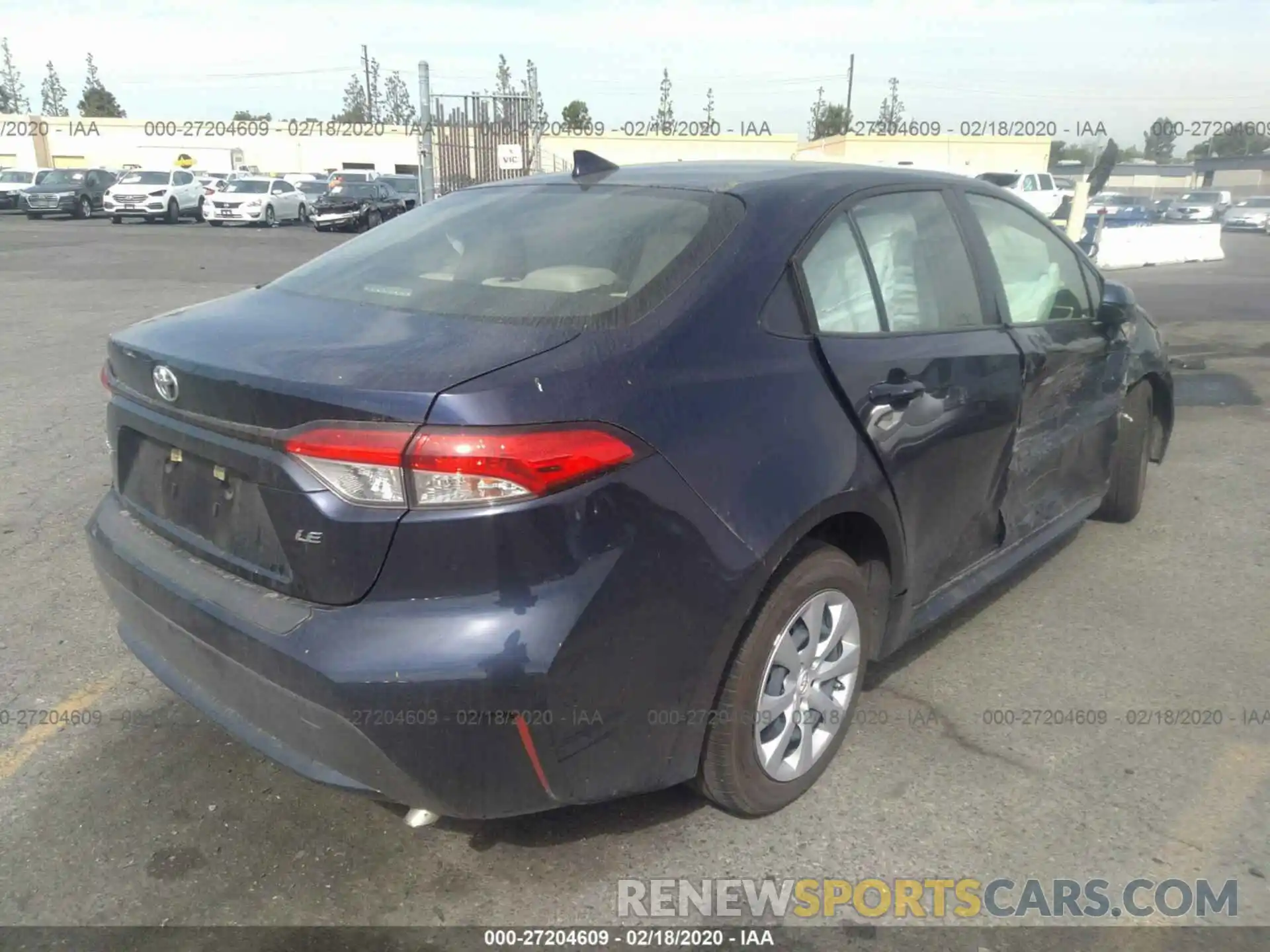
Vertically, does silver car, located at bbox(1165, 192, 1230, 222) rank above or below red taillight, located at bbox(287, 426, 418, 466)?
below

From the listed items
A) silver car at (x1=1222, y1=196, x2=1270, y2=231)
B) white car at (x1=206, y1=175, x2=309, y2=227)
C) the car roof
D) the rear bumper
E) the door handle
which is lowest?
silver car at (x1=1222, y1=196, x2=1270, y2=231)

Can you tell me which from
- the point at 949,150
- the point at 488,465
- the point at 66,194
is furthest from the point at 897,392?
the point at 949,150

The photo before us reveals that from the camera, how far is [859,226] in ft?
10.1

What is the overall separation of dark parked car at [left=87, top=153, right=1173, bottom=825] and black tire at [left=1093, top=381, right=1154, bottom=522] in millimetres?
1701

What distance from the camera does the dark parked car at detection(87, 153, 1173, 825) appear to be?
207 cm

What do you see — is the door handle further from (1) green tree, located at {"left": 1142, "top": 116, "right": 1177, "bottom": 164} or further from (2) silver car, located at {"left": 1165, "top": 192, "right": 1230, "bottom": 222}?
(1) green tree, located at {"left": 1142, "top": 116, "right": 1177, "bottom": 164}

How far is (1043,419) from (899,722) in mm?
1283

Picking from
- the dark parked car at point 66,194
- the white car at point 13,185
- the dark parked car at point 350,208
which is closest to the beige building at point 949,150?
the dark parked car at point 350,208

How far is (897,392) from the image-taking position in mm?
2891

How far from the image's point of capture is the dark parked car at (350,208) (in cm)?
2877

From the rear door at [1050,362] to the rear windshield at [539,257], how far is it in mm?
1319

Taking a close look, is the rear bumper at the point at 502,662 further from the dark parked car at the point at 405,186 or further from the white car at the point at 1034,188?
the dark parked car at the point at 405,186

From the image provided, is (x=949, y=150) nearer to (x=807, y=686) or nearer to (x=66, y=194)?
(x=66, y=194)

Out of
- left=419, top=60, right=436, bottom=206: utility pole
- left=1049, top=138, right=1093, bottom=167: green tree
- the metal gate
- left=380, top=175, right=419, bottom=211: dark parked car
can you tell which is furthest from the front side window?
left=1049, top=138, right=1093, bottom=167: green tree
